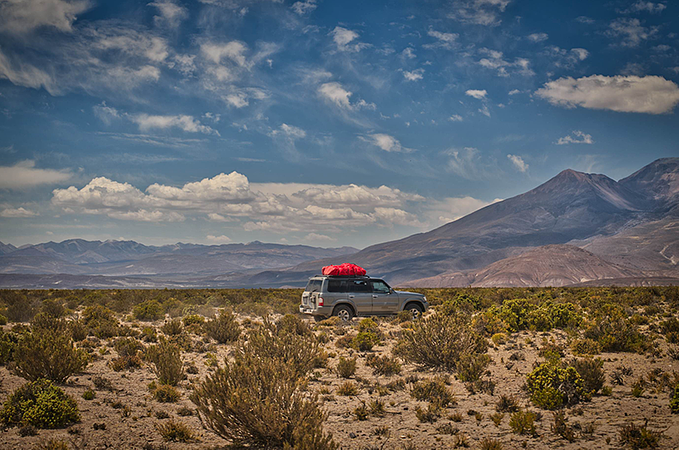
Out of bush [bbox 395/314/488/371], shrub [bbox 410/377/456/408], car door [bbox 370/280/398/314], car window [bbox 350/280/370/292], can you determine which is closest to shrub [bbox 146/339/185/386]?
shrub [bbox 410/377/456/408]

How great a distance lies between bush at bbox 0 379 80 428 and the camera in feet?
24.0

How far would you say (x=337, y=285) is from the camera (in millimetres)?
18250

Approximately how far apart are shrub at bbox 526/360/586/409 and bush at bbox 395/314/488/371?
8.12ft

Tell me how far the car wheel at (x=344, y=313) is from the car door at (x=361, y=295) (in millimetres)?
332

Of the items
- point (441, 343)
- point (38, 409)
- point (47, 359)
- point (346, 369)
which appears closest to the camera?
point (38, 409)

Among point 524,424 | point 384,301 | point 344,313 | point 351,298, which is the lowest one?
point 524,424

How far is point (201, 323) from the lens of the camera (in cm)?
1877

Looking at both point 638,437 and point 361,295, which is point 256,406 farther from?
point 361,295

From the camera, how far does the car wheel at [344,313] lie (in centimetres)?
1809

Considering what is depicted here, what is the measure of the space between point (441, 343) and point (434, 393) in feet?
8.27

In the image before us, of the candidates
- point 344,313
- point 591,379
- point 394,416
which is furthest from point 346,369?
point 344,313

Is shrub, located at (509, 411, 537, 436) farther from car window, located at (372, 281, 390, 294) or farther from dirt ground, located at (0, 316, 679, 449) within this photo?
car window, located at (372, 281, 390, 294)

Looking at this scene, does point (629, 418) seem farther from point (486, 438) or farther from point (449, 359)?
point (449, 359)

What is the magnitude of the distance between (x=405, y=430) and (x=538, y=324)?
1054cm
